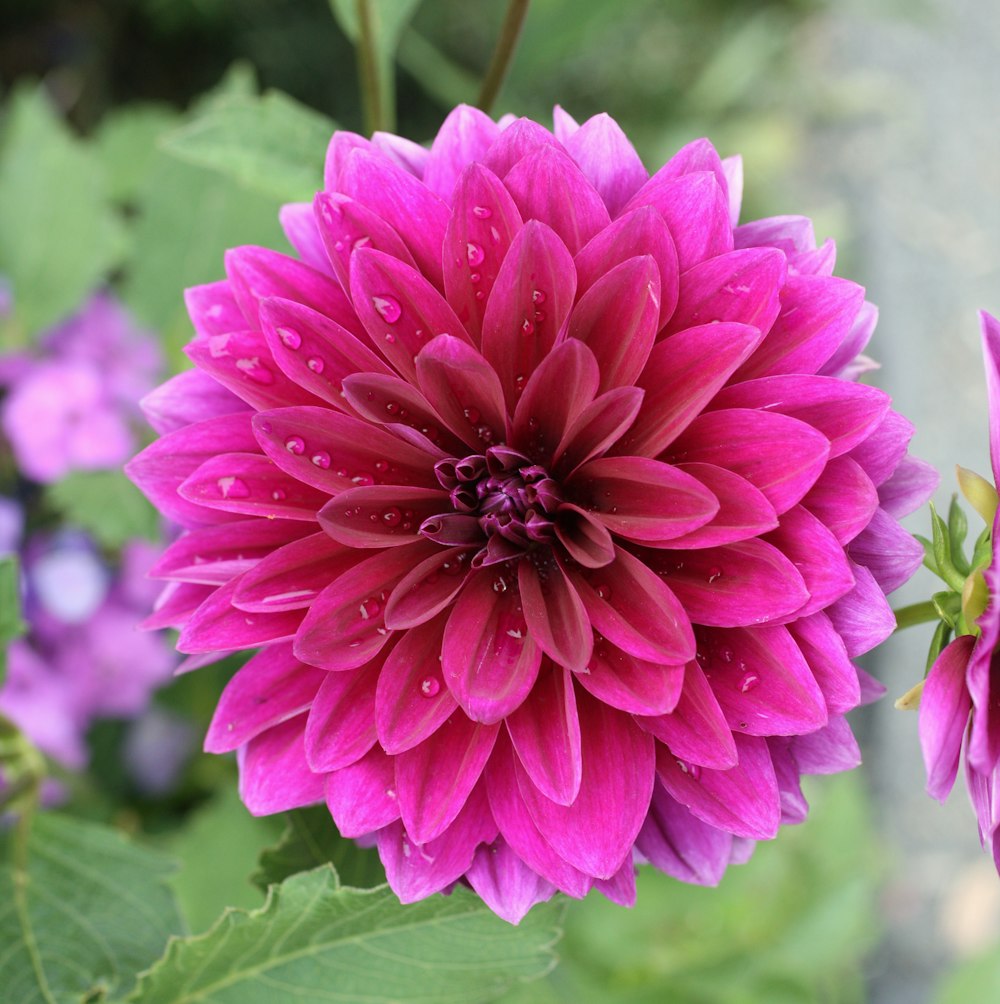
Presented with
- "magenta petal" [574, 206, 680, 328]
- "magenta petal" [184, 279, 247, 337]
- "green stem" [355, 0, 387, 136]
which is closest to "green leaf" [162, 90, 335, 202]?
"green stem" [355, 0, 387, 136]

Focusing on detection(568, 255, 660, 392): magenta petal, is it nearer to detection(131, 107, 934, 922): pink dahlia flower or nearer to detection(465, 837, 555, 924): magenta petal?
detection(131, 107, 934, 922): pink dahlia flower

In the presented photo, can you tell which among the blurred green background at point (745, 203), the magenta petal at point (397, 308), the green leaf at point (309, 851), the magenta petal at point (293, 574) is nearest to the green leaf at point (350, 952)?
the green leaf at point (309, 851)

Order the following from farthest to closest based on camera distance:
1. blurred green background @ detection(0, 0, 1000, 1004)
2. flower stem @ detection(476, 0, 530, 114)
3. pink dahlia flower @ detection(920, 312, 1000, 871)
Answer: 1. blurred green background @ detection(0, 0, 1000, 1004)
2. flower stem @ detection(476, 0, 530, 114)
3. pink dahlia flower @ detection(920, 312, 1000, 871)

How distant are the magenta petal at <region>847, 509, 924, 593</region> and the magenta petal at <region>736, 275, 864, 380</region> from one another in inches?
2.7

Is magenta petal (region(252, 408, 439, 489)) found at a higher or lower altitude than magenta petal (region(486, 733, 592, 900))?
higher

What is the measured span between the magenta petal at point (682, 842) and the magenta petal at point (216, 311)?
280 millimetres

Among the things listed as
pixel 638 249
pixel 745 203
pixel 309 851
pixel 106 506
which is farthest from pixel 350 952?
pixel 745 203

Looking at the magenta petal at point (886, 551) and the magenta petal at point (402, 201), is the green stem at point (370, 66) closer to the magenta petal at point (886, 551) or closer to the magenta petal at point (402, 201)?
the magenta petal at point (402, 201)

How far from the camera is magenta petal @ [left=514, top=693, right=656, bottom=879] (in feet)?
1.36

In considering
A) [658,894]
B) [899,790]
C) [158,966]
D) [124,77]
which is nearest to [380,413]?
[158,966]

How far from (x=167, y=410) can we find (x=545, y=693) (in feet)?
0.71

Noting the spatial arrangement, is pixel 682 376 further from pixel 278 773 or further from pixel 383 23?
pixel 383 23

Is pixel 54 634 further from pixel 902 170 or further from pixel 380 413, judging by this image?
pixel 902 170

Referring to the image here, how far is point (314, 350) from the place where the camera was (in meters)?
0.45
